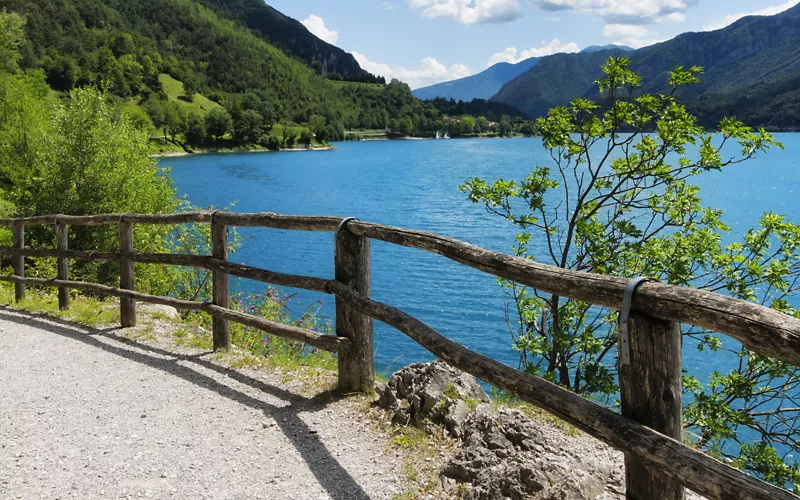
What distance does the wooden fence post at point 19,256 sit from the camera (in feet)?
36.6

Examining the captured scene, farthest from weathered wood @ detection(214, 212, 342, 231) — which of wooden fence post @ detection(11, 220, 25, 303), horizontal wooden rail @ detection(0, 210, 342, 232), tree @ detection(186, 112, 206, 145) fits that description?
tree @ detection(186, 112, 206, 145)

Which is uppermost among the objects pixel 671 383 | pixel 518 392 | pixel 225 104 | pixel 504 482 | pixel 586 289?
pixel 225 104

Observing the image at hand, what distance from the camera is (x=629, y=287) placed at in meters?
2.95

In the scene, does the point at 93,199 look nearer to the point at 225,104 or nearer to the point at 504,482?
the point at 504,482

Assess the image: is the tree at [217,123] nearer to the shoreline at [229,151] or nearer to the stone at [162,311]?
the shoreline at [229,151]

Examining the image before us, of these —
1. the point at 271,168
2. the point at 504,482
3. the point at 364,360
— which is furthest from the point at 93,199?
the point at 271,168

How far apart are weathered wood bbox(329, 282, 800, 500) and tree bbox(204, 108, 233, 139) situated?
159m

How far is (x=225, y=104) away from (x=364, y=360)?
206 m

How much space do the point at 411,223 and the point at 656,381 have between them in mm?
36172

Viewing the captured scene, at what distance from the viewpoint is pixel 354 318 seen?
5902 mm

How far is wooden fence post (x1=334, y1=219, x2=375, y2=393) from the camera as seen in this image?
226 inches

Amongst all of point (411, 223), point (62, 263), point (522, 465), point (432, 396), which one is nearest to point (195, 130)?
point (411, 223)

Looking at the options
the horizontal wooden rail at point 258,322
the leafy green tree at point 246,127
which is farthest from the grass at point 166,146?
the horizontal wooden rail at point 258,322

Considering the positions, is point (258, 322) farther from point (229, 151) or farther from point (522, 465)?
point (229, 151)
